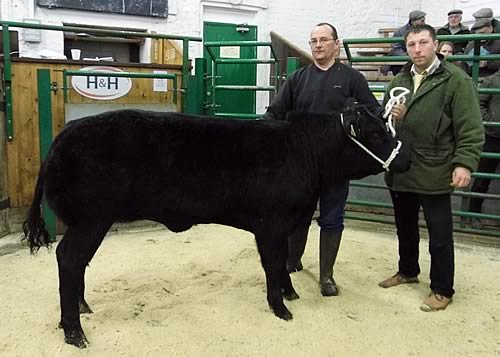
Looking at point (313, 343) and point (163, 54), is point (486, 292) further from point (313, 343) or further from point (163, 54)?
point (163, 54)

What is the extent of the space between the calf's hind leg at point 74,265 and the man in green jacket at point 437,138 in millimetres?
1738

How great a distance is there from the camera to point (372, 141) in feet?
9.57

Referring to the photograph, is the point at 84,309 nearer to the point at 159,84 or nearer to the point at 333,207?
the point at 333,207

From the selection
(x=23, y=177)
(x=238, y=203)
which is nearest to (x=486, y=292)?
(x=238, y=203)

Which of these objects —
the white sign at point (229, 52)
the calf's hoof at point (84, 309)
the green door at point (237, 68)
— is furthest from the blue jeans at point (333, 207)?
the green door at point (237, 68)

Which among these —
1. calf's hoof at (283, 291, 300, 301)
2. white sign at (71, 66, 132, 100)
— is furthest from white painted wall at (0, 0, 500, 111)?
calf's hoof at (283, 291, 300, 301)

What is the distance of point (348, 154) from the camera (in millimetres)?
3016

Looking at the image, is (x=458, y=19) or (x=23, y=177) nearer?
(x=23, y=177)

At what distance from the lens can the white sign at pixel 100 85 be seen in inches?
180

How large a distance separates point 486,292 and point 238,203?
180 centimetres

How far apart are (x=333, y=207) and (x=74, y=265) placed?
5.16 feet

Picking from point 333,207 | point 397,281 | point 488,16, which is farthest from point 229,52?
point 397,281

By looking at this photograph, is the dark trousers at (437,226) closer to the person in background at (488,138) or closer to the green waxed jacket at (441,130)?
the green waxed jacket at (441,130)

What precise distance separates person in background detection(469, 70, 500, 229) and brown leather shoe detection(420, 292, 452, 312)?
1809mm
